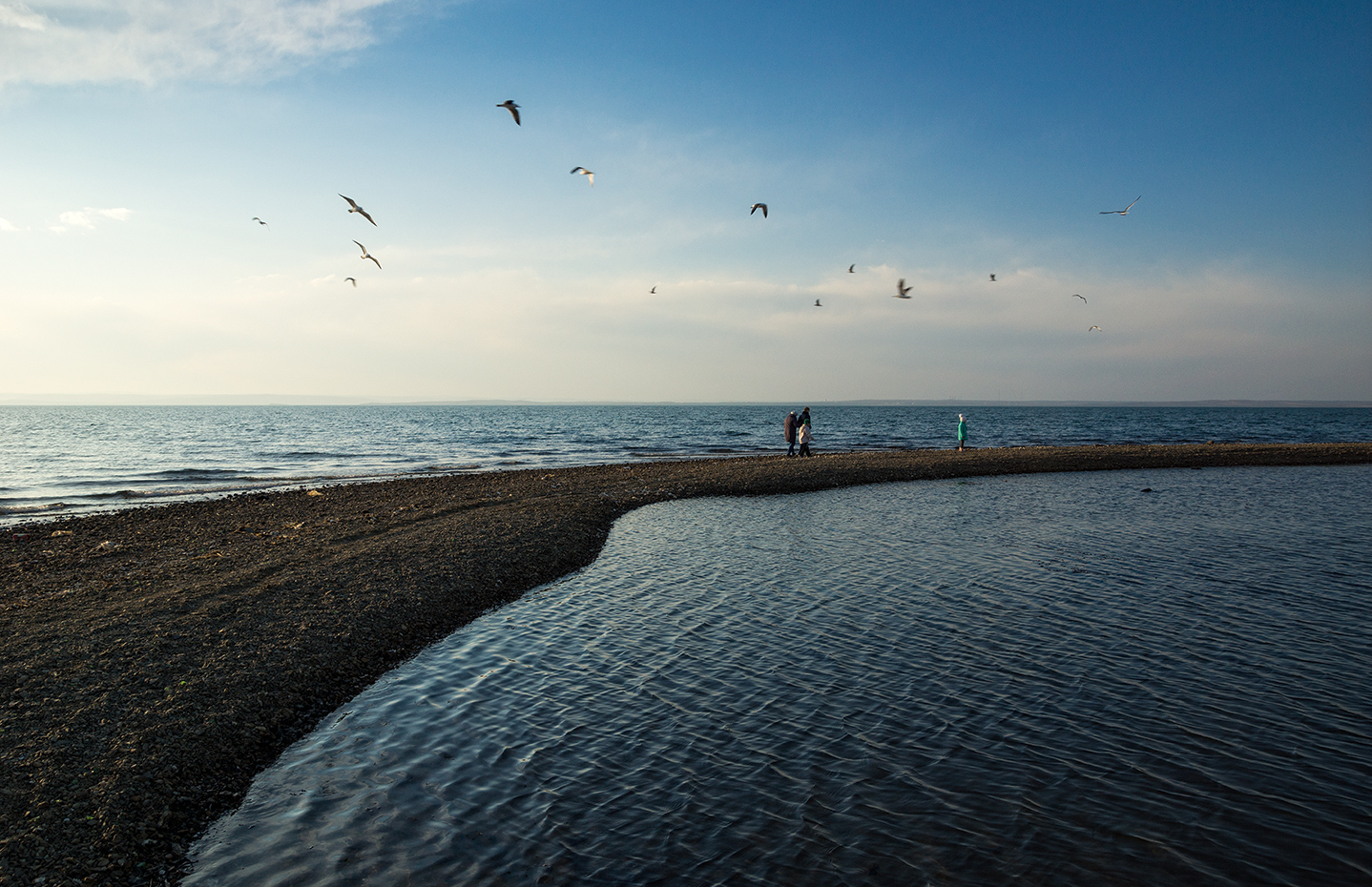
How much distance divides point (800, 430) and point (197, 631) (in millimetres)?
35776

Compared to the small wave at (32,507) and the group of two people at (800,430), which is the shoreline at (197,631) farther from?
the group of two people at (800,430)

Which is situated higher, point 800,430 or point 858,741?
point 800,430

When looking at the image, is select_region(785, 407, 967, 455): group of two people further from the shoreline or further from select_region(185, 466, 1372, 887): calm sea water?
select_region(185, 466, 1372, 887): calm sea water

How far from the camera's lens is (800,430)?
42.9 m

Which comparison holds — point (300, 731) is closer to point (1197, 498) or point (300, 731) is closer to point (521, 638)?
point (521, 638)

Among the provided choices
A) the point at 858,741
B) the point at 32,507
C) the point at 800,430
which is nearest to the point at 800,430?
the point at 800,430

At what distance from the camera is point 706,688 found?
30.5 feet

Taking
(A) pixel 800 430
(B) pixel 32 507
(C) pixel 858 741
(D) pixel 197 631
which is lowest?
(B) pixel 32 507

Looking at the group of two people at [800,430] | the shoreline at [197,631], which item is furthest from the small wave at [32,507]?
the group of two people at [800,430]


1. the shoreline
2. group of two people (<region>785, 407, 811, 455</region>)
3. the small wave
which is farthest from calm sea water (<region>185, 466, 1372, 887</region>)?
group of two people (<region>785, 407, 811, 455</region>)

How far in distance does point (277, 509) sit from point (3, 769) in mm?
18970

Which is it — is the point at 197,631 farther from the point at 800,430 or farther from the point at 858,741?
the point at 800,430

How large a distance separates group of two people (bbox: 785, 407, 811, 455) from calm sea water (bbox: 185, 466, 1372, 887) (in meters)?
27.0

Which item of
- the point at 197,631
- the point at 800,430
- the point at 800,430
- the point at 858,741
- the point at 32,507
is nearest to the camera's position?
the point at 858,741
